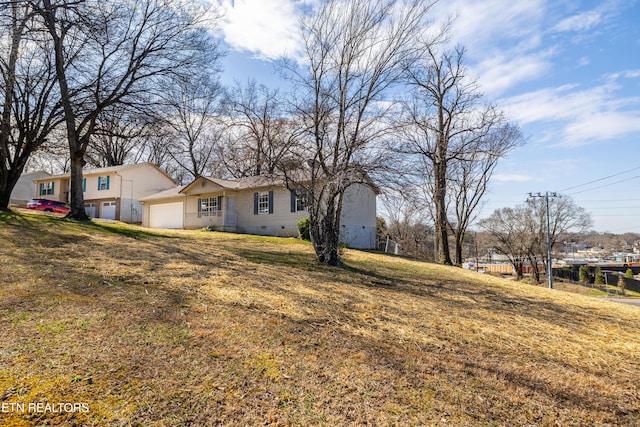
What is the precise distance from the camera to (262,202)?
20.5 m

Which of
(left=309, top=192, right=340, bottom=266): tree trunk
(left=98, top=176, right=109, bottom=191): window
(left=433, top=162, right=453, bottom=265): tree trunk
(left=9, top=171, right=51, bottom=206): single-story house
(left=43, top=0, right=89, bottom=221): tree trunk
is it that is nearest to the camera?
(left=309, top=192, right=340, bottom=266): tree trunk

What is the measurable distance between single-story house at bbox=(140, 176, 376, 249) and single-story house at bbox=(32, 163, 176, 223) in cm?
644

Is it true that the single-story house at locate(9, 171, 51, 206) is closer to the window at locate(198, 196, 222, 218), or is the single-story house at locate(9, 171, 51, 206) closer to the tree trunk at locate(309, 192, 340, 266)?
the window at locate(198, 196, 222, 218)

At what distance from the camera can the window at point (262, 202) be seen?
20.2m

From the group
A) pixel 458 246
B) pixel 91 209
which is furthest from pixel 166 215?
pixel 458 246

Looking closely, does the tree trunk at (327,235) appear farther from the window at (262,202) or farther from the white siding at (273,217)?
the window at (262,202)

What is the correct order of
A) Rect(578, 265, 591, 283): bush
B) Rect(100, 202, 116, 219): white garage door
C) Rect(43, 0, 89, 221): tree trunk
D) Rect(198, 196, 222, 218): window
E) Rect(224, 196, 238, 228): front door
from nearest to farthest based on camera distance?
Rect(43, 0, 89, 221): tree trunk < Rect(224, 196, 238, 228): front door < Rect(198, 196, 222, 218): window < Rect(100, 202, 116, 219): white garage door < Rect(578, 265, 591, 283): bush

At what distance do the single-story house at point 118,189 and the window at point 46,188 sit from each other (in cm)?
148

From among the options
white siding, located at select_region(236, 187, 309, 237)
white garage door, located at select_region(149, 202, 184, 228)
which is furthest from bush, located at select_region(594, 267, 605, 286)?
white garage door, located at select_region(149, 202, 184, 228)

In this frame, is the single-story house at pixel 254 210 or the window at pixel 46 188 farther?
the window at pixel 46 188

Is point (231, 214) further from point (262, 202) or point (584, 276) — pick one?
point (584, 276)

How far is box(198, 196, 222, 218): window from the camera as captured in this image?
832 inches

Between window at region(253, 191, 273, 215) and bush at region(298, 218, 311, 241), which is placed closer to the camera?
bush at region(298, 218, 311, 241)

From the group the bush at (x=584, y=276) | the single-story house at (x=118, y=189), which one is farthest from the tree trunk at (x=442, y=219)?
the bush at (x=584, y=276)
